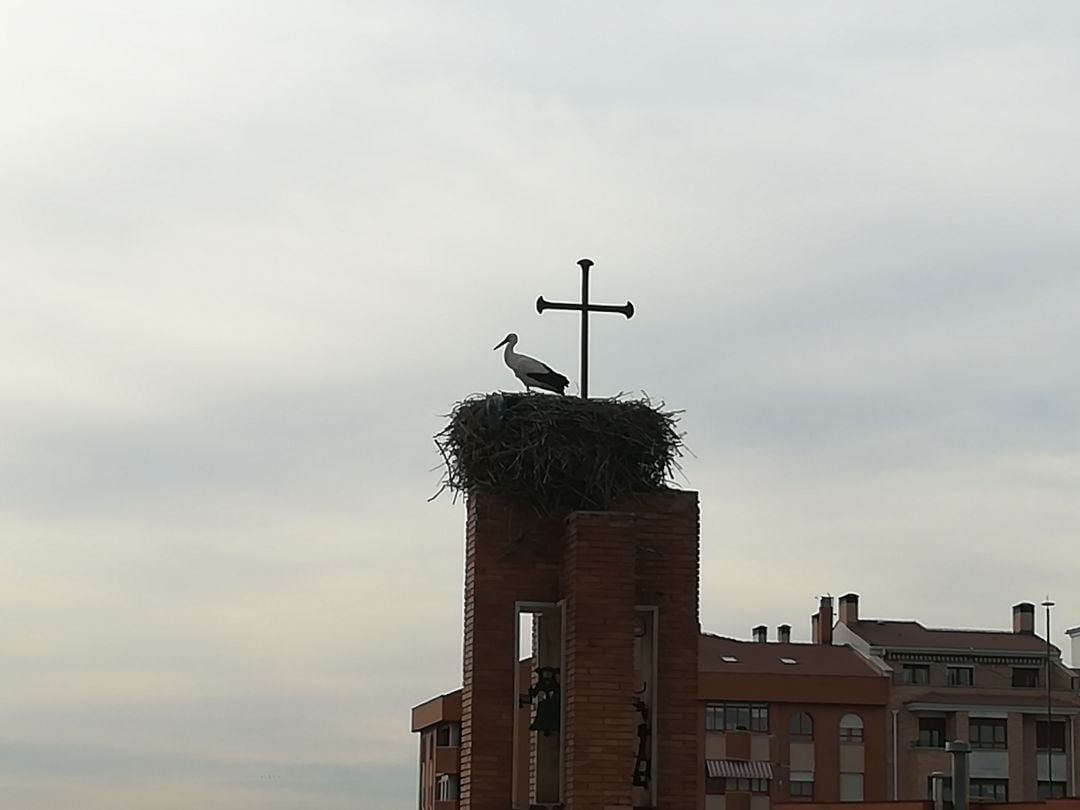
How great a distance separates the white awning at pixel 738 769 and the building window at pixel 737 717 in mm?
1261

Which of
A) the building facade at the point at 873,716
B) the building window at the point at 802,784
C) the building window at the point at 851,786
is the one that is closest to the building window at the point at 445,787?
the building facade at the point at 873,716

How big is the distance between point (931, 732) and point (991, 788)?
310 centimetres

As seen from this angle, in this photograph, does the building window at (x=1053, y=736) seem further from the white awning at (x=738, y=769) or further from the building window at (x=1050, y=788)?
the white awning at (x=738, y=769)

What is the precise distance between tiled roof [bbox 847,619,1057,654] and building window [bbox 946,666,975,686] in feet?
2.82

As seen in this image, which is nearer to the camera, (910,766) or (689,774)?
(689,774)

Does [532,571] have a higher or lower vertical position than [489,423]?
lower

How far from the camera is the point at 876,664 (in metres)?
69.2

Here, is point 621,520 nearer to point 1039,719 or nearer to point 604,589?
point 604,589

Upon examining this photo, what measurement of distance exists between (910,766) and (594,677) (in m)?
58.0

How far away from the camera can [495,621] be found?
12.9 m

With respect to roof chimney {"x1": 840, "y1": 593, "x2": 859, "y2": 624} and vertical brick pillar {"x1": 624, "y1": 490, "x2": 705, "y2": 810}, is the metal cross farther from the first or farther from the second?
roof chimney {"x1": 840, "y1": 593, "x2": 859, "y2": 624}

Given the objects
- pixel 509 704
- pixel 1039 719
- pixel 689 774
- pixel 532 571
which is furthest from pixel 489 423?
pixel 1039 719

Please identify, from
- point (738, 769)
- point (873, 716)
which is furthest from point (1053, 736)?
point (738, 769)

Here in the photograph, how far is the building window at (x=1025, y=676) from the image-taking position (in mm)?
70750
